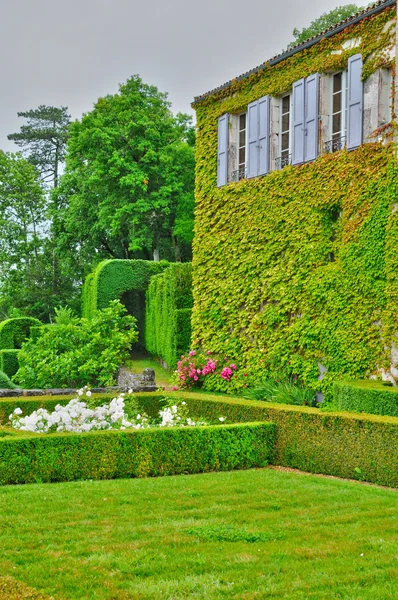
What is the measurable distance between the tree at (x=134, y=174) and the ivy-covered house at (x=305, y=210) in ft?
46.0

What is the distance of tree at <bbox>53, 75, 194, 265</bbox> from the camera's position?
37312mm

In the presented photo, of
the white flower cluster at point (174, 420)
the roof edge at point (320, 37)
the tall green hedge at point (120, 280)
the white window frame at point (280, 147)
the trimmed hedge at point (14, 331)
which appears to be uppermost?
the roof edge at point (320, 37)

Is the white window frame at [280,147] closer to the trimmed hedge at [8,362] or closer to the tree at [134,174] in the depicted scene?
the tree at [134,174]

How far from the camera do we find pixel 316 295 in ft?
60.7

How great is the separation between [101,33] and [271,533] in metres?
15.8

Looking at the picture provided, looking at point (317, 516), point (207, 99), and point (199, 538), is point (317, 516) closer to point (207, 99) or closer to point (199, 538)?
point (199, 538)

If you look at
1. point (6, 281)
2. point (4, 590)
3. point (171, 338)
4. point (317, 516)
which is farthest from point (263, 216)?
point (6, 281)

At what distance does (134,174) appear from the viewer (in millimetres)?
37062

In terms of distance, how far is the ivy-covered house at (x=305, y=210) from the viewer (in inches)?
671

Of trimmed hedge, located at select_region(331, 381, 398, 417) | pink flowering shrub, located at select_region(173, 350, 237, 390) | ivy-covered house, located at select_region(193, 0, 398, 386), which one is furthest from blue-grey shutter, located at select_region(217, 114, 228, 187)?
trimmed hedge, located at select_region(331, 381, 398, 417)

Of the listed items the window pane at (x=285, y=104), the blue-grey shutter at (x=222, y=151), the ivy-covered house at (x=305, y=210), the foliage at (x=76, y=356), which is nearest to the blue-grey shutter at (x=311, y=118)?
the ivy-covered house at (x=305, y=210)

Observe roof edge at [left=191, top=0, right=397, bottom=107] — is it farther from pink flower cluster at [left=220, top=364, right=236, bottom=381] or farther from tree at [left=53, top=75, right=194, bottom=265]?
tree at [left=53, top=75, right=194, bottom=265]

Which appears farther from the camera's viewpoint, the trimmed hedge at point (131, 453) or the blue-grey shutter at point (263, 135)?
the blue-grey shutter at point (263, 135)

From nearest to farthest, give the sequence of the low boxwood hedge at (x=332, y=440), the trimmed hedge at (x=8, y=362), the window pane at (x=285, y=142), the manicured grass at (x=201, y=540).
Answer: the manicured grass at (x=201, y=540) → the low boxwood hedge at (x=332, y=440) → the window pane at (x=285, y=142) → the trimmed hedge at (x=8, y=362)
